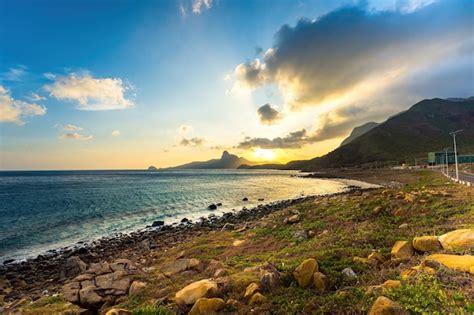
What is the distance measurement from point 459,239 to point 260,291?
26.4ft

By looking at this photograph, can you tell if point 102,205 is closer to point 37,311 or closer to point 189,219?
point 189,219

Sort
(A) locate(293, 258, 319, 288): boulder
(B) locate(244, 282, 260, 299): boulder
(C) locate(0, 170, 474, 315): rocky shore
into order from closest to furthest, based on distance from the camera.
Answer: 1. (C) locate(0, 170, 474, 315): rocky shore
2. (B) locate(244, 282, 260, 299): boulder
3. (A) locate(293, 258, 319, 288): boulder

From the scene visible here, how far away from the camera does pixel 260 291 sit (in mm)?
8555

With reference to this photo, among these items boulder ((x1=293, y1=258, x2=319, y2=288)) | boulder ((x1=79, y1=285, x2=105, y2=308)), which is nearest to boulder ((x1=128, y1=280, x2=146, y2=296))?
boulder ((x1=79, y1=285, x2=105, y2=308))

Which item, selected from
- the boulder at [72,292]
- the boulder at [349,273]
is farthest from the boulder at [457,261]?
the boulder at [72,292]

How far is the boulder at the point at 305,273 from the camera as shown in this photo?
8945 millimetres

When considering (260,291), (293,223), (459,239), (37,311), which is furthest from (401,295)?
(293,223)

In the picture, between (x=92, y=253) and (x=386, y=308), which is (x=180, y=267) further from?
(x=92, y=253)

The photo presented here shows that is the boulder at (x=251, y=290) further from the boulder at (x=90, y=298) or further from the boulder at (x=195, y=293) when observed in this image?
the boulder at (x=90, y=298)

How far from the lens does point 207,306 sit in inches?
307

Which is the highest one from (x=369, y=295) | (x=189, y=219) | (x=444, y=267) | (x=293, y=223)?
(x=444, y=267)

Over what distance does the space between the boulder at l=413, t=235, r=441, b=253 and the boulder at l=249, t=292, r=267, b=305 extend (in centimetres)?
700

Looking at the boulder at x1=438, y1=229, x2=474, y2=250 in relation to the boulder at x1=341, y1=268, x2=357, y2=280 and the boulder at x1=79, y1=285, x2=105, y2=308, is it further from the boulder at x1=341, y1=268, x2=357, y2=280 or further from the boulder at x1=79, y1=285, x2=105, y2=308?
the boulder at x1=79, y1=285, x2=105, y2=308

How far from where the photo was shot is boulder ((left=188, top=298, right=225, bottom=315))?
768 centimetres
